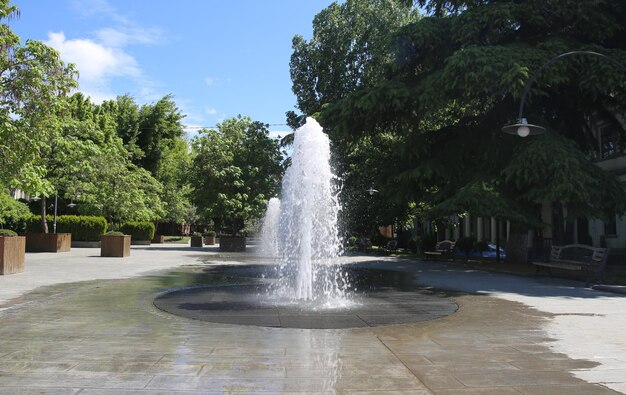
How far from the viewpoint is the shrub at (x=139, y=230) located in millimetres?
42072

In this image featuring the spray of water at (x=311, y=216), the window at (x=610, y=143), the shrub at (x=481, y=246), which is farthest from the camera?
the shrub at (x=481, y=246)

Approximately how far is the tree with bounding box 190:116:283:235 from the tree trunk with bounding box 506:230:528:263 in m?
16.5

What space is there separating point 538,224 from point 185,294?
1315 centimetres

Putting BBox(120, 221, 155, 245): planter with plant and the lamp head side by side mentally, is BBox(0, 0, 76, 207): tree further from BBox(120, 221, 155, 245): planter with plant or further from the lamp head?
BBox(120, 221, 155, 245): planter with plant

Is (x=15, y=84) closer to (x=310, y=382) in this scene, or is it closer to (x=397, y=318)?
(x=397, y=318)

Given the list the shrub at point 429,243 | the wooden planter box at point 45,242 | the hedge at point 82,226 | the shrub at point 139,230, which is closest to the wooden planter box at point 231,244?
the hedge at point 82,226

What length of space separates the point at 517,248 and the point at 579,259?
663cm

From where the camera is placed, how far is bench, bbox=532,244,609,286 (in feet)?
46.8

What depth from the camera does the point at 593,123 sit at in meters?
28.3

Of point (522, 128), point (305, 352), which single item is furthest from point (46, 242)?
point (305, 352)

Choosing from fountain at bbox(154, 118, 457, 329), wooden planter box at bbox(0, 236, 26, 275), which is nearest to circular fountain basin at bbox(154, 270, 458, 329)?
fountain at bbox(154, 118, 457, 329)

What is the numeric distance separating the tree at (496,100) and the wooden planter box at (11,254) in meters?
12.5

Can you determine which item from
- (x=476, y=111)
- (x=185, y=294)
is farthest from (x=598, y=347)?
(x=476, y=111)

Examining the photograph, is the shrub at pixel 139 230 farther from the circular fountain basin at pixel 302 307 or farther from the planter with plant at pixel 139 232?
the circular fountain basin at pixel 302 307
